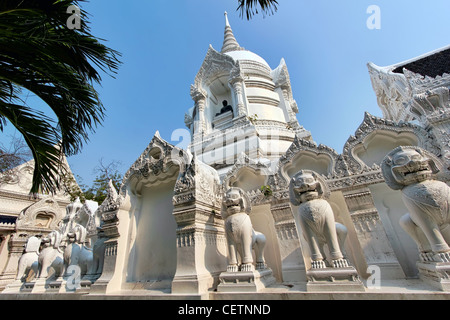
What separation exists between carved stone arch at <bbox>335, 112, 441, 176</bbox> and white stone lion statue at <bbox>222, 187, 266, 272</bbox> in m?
2.19

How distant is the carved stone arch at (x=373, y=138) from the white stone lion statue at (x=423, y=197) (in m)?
1.12

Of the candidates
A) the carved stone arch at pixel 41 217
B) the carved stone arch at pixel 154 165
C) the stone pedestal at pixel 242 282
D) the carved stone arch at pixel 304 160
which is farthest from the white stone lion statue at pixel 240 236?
the carved stone arch at pixel 41 217

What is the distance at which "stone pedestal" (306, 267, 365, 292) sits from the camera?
3055 mm

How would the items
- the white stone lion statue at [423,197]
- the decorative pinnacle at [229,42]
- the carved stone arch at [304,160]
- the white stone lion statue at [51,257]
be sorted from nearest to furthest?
1. the white stone lion statue at [423,197]
2. the carved stone arch at [304,160]
3. the white stone lion statue at [51,257]
4. the decorative pinnacle at [229,42]

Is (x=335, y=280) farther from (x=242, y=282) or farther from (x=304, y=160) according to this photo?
(x=304, y=160)

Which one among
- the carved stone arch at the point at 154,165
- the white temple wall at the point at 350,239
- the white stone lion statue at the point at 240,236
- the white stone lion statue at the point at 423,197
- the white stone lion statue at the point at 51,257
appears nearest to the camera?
the white stone lion statue at the point at 423,197

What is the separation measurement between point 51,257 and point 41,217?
11772mm

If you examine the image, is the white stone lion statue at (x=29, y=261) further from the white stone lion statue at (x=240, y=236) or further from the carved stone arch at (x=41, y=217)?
the carved stone arch at (x=41, y=217)

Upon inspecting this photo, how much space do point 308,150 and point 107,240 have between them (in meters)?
5.21

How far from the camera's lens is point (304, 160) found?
542cm

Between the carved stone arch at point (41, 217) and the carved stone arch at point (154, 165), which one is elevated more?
the carved stone arch at point (41, 217)

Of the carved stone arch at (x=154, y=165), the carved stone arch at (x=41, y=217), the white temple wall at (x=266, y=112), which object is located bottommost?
the carved stone arch at (x=154, y=165)

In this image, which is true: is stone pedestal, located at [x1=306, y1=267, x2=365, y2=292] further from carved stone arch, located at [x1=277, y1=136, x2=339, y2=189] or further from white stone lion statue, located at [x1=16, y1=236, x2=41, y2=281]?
white stone lion statue, located at [x1=16, y1=236, x2=41, y2=281]

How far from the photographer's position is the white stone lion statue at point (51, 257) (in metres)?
6.03
